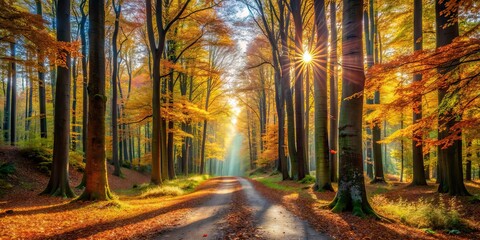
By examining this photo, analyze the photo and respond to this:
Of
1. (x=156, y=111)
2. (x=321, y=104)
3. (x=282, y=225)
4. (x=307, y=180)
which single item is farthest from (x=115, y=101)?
(x=282, y=225)

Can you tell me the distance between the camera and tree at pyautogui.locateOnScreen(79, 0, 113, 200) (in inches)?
343

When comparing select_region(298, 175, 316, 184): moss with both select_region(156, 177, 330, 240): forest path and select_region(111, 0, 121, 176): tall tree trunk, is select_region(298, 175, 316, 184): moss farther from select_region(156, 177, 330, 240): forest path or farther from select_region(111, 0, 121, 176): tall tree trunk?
select_region(111, 0, 121, 176): tall tree trunk

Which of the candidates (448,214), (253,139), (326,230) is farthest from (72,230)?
(253,139)

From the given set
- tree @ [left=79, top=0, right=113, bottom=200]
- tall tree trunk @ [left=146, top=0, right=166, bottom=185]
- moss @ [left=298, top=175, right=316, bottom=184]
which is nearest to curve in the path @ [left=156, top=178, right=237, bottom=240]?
tree @ [left=79, top=0, right=113, bottom=200]

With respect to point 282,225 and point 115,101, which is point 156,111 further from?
point 282,225

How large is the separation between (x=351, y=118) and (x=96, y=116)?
7.72 metres

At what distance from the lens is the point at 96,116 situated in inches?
348

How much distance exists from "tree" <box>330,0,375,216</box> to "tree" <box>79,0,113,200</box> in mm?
7144

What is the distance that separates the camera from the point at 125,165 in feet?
87.6

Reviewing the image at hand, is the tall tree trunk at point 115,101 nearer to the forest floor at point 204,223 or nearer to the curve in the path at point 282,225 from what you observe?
the forest floor at point 204,223

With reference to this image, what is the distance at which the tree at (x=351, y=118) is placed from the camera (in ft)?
22.6

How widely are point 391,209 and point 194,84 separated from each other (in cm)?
2352

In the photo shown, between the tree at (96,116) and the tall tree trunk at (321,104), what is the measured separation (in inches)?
335

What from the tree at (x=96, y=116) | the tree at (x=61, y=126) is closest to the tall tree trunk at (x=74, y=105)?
the tree at (x=61, y=126)
